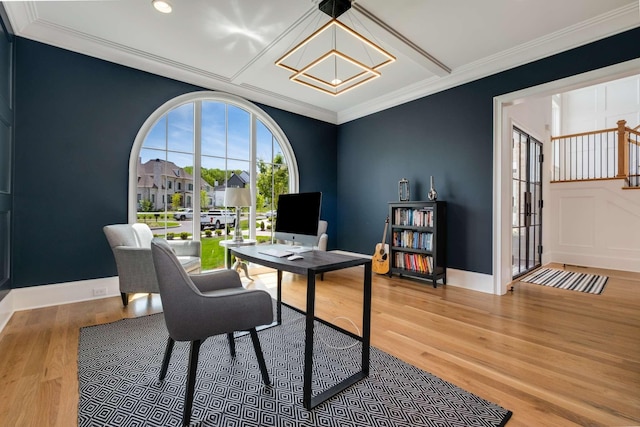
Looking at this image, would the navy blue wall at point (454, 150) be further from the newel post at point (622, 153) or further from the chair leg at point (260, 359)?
the newel post at point (622, 153)

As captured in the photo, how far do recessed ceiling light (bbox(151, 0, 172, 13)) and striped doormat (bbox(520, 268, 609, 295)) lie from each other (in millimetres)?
5349

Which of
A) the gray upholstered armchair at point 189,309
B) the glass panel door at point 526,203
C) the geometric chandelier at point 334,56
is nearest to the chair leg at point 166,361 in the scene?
the gray upholstered armchair at point 189,309

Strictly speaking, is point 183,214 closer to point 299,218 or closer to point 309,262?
point 299,218

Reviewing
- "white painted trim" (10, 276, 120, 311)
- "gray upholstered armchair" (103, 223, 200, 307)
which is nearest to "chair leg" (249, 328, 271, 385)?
"gray upholstered armchair" (103, 223, 200, 307)

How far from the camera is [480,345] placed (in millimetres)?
2158

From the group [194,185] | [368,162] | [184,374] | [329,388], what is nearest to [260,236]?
[194,185]

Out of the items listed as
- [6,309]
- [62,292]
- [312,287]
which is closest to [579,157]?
[312,287]

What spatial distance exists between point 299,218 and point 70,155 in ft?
9.16

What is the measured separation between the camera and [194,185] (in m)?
4.01

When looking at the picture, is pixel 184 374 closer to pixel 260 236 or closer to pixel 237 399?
pixel 237 399

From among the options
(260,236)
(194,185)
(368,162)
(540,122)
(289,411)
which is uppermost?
(540,122)

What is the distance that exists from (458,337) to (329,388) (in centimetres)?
124

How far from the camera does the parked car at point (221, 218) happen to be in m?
4.20

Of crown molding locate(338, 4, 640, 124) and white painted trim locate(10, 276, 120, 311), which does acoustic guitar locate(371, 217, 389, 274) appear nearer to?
crown molding locate(338, 4, 640, 124)
